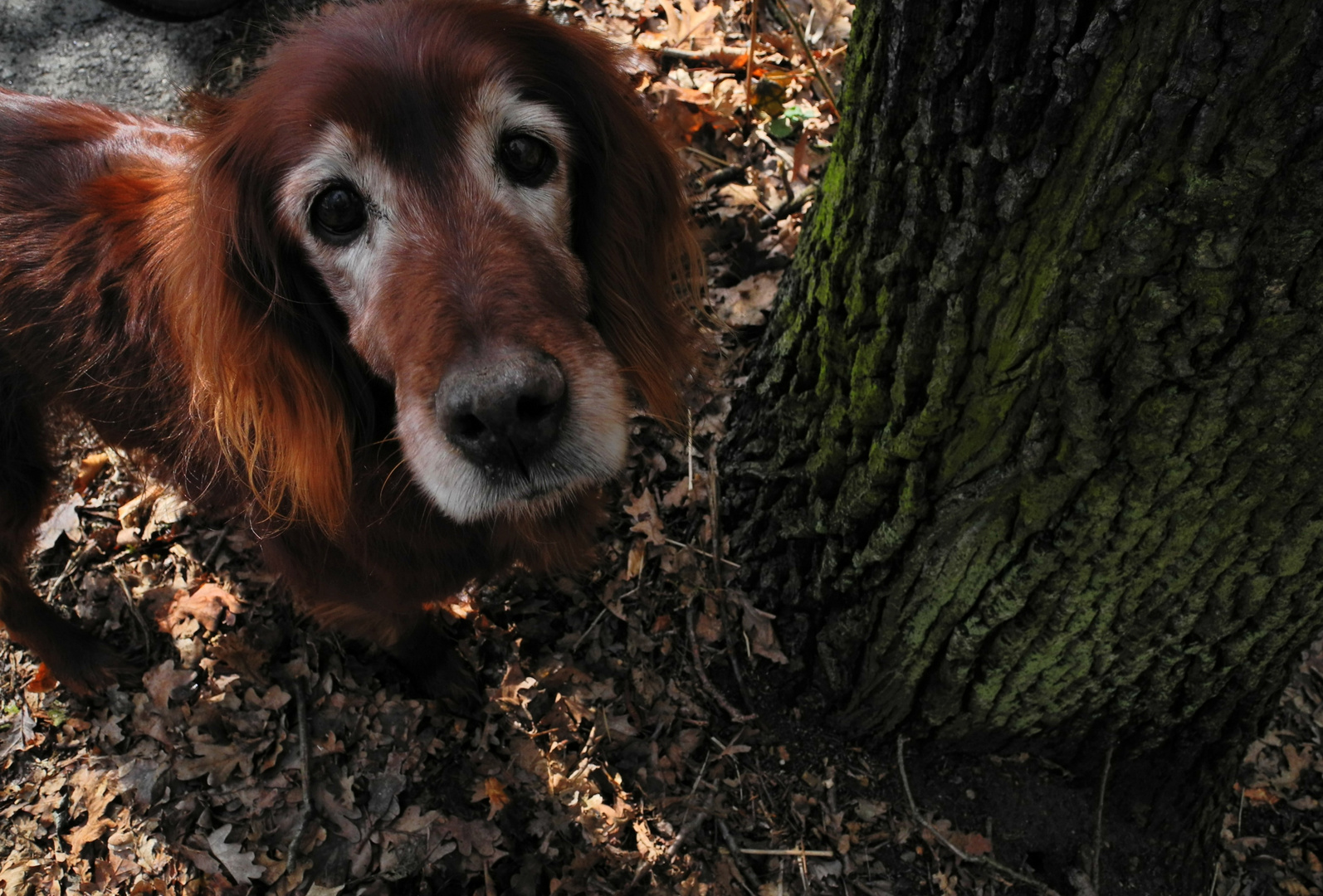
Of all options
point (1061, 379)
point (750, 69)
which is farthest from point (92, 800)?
point (750, 69)

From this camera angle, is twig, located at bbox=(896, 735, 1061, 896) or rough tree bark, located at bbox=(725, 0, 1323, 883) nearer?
rough tree bark, located at bbox=(725, 0, 1323, 883)

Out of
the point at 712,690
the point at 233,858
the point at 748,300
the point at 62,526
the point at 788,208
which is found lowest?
the point at 233,858

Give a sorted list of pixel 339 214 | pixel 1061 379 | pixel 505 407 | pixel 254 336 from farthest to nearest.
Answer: pixel 254 336 → pixel 339 214 → pixel 1061 379 → pixel 505 407

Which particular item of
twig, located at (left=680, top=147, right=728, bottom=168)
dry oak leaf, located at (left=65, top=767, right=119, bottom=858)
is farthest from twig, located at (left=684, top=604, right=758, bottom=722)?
twig, located at (left=680, top=147, right=728, bottom=168)

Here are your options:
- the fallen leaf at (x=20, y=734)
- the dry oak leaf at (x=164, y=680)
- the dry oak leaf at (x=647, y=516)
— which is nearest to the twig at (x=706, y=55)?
the dry oak leaf at (x=647, y=516)

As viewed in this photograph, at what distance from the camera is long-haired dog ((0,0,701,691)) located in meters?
1.80

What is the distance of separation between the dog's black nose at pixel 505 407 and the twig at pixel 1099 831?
7.10 feet

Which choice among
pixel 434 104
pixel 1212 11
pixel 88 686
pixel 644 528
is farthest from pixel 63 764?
pixel 1212 11

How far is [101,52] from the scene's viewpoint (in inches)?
Result: 181

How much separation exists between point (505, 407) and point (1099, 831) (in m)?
2.43

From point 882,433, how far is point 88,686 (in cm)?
302

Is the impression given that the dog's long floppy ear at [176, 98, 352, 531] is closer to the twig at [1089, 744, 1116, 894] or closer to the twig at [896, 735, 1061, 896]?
the twig at [896, 735, 1061, 896]

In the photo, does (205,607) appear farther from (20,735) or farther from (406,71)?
(406,71)

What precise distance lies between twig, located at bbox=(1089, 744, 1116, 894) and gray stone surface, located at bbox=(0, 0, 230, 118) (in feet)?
16.9
